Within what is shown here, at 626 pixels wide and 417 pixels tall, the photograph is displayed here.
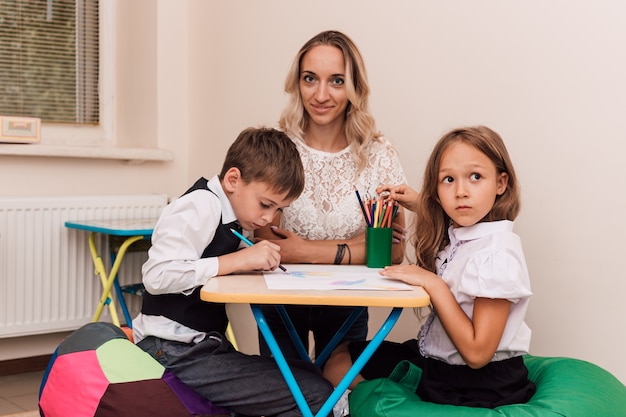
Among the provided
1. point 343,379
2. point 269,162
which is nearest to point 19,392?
point 269,162

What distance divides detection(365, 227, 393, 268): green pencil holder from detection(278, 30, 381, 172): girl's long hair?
0.97ft

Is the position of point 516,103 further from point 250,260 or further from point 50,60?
point 50,60

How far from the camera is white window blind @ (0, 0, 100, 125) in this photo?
3.84 meters

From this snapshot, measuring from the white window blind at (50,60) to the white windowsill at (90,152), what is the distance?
43 centimetres

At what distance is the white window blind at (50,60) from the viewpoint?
384 centimetres

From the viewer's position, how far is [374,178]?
7.34 ft

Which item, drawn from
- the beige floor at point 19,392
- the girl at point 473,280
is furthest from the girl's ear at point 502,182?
the beige floor at point 19,392

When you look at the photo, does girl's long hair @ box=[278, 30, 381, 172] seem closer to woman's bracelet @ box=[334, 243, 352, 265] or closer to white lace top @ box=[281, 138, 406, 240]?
white lace top @ box=[281, 138, 406, 240]

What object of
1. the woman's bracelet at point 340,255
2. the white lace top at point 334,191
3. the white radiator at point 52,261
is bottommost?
the white radiator at point 52,261

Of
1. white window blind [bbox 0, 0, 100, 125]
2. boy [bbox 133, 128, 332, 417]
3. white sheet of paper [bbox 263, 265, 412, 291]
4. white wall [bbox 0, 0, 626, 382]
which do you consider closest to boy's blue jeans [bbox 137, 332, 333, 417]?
boy [bbox 133, 128, 332, 417]

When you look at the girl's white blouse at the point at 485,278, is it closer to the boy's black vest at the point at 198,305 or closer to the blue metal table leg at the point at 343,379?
the blue metal table leg at the point at 343,379

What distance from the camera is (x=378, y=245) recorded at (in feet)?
6.59

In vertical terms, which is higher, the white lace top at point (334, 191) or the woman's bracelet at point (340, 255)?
the white lace top at point (334, 191)

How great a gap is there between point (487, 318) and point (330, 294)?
399 mm
